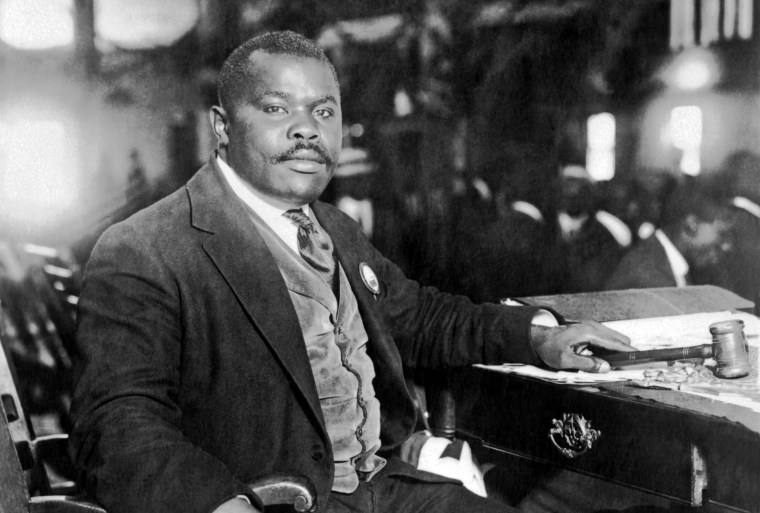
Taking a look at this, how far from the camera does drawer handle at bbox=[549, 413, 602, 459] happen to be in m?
1.39

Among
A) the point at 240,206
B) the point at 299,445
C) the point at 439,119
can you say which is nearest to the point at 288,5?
the point at 439,119

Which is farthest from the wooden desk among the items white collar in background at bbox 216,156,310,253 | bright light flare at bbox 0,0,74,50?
bright light flare at bbox 0,0,74,50

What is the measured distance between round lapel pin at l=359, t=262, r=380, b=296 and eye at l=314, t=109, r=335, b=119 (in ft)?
1.05

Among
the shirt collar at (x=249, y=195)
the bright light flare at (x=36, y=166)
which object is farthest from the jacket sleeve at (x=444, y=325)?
the bright light flare at (x=36, y=166)

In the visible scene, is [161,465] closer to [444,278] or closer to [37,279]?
[37,279]

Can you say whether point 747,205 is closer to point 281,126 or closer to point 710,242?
point 710,242

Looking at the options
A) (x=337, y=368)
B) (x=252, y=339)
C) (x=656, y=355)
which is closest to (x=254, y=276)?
(x=252, y=339)

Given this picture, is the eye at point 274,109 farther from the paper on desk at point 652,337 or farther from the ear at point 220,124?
the paper on desk at point 652,337

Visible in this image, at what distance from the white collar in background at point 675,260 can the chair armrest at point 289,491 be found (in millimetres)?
1601

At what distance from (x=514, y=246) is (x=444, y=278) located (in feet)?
0.88

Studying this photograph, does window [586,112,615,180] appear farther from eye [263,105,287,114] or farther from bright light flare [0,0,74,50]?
bright light flare [0,0,74,50]

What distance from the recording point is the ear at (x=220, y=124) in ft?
4.65

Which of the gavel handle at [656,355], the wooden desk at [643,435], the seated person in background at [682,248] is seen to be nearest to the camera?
the wooden desk at [643,435]

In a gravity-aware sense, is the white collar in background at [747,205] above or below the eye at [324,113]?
below
